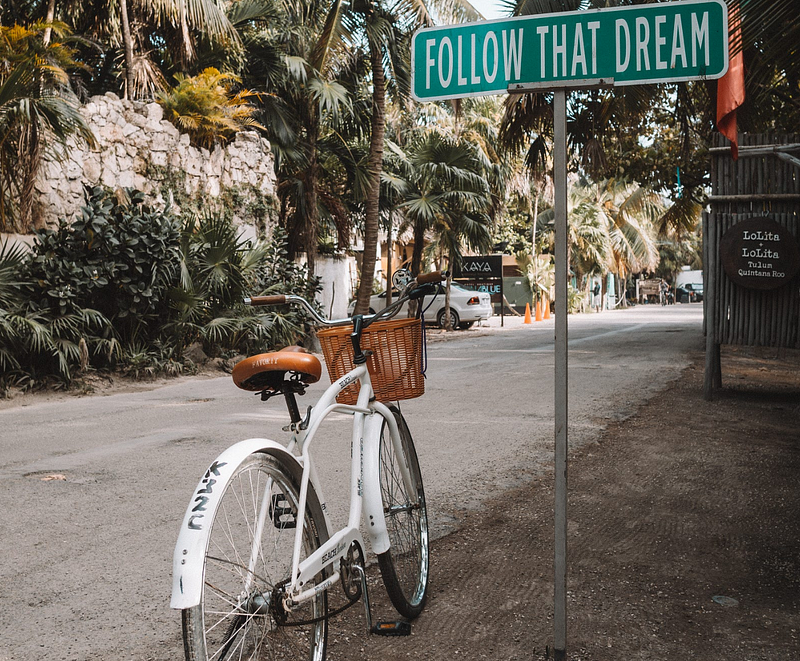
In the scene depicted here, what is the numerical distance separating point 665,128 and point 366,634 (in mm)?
16836

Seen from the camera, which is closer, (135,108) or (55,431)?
(55,431)

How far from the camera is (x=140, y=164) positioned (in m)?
13.5

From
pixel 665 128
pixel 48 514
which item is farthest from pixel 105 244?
pixel 665 128

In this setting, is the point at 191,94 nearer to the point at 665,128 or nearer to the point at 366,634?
the point at 665,128

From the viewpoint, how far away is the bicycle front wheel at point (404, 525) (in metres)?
3.21

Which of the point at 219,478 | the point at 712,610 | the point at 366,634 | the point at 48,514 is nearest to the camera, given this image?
the point at 219,478

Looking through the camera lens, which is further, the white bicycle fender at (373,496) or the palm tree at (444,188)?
the palm tree at (444,188)

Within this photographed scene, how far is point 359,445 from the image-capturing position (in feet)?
9.71

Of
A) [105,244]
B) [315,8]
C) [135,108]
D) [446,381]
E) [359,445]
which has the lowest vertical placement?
[446,381]

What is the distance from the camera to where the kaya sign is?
8242 mm

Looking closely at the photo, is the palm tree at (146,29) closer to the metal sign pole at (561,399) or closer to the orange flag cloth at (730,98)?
the orange flag cloth at (730,98)

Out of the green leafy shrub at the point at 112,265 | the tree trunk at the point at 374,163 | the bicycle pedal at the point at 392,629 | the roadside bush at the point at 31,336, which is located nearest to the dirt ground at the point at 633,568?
the bicycle pedal at the point at 392,629

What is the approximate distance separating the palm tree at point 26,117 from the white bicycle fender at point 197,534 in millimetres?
8772

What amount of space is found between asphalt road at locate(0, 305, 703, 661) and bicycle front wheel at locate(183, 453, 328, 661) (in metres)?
0.63
